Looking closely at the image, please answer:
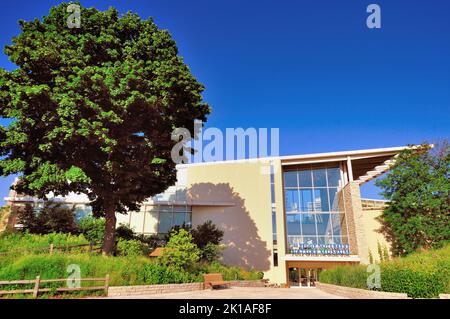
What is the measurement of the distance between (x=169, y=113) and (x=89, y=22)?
5.96 meters

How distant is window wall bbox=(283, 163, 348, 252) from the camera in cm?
2564

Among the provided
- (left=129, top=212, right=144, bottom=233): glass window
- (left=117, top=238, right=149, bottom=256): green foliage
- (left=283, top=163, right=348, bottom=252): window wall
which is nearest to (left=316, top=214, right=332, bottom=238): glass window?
(left=283, top=163, right=348, bottom=252): window wall

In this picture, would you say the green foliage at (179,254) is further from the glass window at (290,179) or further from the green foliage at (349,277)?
the glass window at (290,179)

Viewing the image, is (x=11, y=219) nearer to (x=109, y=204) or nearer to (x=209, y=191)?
(x=109, y=204)

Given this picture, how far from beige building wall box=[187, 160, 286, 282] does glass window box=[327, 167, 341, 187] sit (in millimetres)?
4561

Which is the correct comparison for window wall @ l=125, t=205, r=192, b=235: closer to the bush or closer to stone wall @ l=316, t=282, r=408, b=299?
the bush

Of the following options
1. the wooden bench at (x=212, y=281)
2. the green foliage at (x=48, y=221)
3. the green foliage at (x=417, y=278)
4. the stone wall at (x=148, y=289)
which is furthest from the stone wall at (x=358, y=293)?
the green foliage at (x=48, y=221)

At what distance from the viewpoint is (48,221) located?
2148 cm

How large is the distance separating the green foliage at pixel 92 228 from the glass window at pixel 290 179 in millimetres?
16197

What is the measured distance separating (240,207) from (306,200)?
6.01m

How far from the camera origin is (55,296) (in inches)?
414
